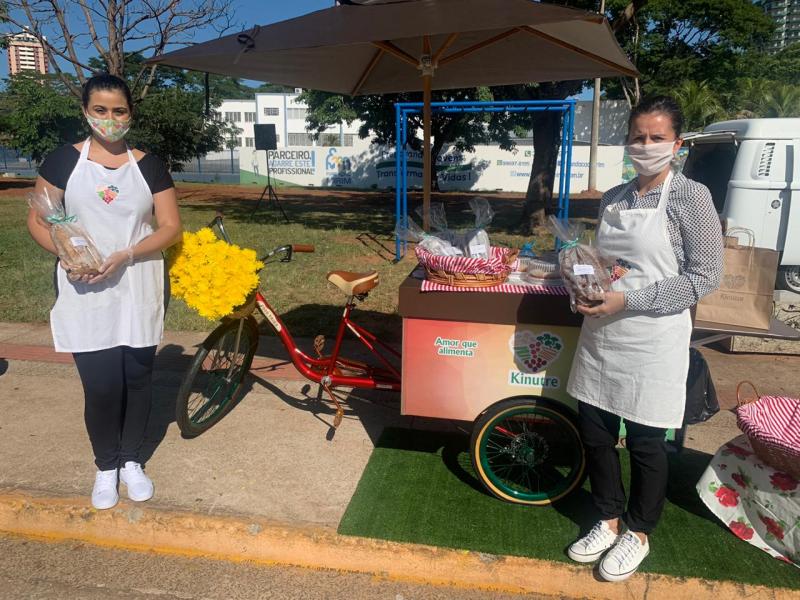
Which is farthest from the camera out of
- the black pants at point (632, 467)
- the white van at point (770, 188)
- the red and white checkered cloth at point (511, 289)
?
the white van at point (770, 188)

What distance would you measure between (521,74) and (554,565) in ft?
12.4

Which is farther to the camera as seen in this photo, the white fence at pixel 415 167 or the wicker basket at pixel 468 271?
the white fence at pixel 415 167

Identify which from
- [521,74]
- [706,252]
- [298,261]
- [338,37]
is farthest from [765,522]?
[298,261]

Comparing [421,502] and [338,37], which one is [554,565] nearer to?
[421,502]

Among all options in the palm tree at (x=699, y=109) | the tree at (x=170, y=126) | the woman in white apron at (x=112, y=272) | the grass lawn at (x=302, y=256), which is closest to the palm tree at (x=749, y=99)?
the palm tree at (x=699, y=109)

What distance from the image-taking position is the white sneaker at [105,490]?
315 centimetres

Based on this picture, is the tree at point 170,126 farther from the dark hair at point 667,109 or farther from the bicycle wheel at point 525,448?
the dark hair at point 667,109

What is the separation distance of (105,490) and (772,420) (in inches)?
132

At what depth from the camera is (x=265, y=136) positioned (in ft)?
53.1

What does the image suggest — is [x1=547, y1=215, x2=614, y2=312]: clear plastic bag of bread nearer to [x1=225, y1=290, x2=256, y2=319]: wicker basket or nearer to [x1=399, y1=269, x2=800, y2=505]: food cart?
[x1=399, y1=269, x2=800, y2=505]: food cart

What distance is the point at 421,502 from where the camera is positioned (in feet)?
10.6

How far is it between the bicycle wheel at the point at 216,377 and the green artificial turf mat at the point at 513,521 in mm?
1145

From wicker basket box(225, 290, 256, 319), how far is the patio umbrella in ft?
4.36

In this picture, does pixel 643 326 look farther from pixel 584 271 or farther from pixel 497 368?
pixel 497 368
